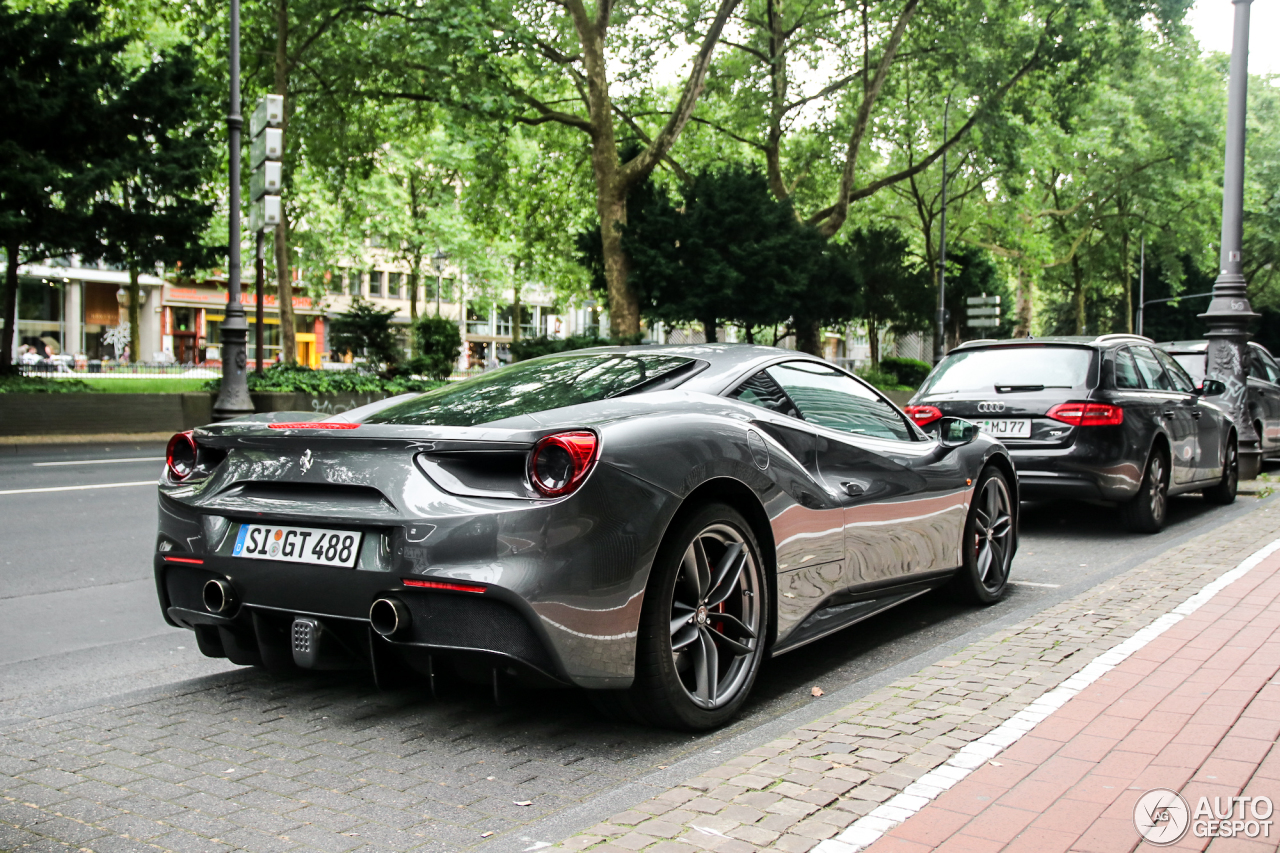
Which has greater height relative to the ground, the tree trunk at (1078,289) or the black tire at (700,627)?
the tree trunk at (1078,289)

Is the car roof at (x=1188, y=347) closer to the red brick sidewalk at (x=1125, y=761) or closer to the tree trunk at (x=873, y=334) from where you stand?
the red brick sidewalk at (x=1125, y=761)

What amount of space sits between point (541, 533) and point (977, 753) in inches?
59.0

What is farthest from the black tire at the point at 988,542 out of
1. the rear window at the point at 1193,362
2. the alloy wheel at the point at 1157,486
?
the rear window at the point at 1193,362

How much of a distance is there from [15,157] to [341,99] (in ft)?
28.6

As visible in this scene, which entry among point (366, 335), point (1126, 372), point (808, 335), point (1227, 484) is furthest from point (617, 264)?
point (1126, 372)

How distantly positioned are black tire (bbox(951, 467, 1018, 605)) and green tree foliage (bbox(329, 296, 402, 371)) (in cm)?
2350

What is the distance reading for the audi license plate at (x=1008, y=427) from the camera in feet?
28.5

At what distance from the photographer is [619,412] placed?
3.72 m

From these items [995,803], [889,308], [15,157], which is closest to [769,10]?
[889,308]

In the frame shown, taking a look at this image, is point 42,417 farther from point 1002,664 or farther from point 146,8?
point 1002,664

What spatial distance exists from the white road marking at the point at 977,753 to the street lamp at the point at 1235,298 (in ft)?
27.7

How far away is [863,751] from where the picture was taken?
3.46 m

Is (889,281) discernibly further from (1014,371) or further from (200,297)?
(200,297)

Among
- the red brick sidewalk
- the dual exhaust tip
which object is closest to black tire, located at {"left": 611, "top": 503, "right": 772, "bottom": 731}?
the dual exhaust tip
